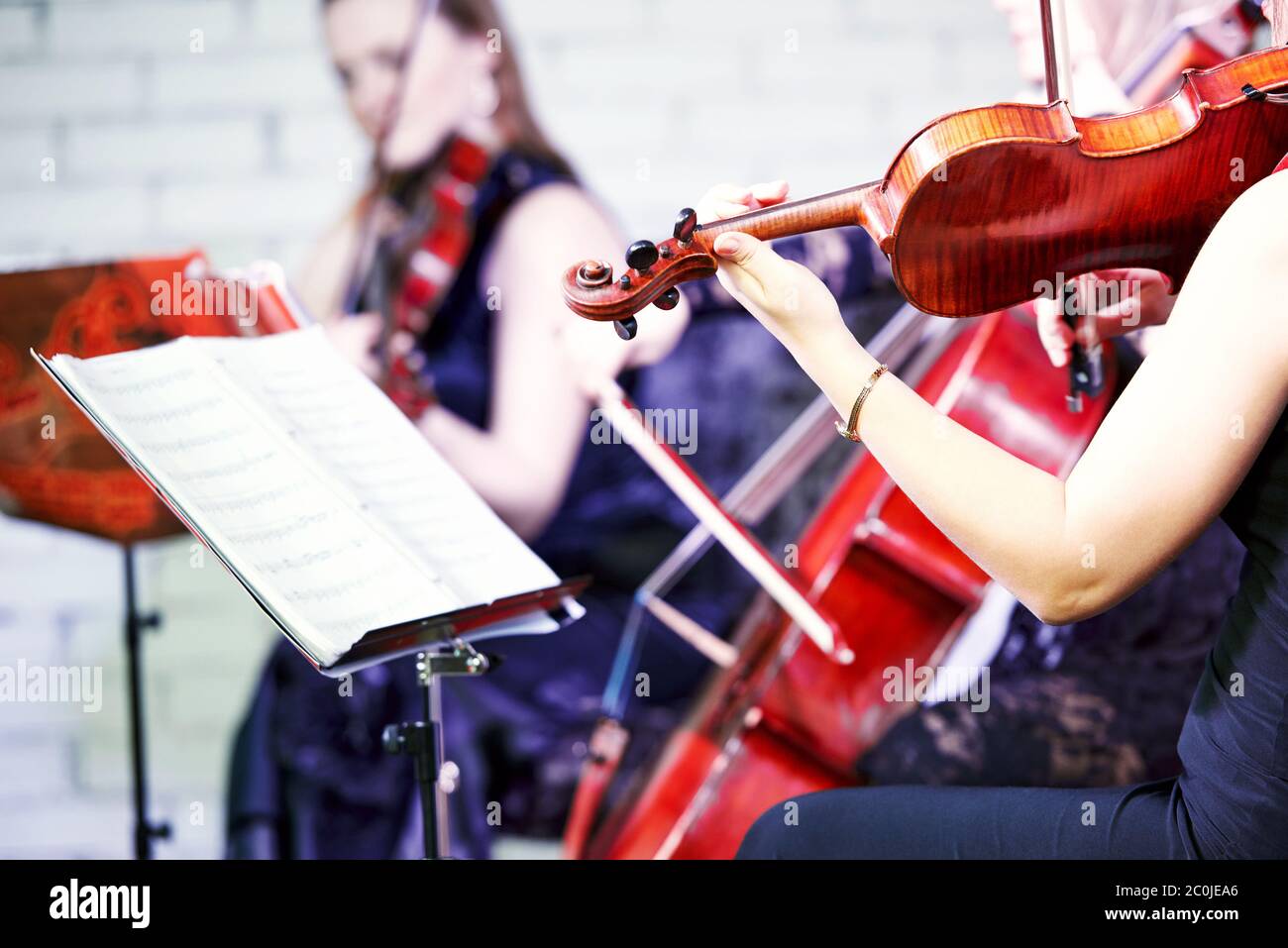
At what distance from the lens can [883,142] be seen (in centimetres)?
199

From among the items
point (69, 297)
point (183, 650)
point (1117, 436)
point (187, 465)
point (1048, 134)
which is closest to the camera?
point (1117, 436)

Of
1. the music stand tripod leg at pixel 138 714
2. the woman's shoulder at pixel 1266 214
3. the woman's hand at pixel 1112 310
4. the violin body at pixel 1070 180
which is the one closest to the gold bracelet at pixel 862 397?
the violin body at pixel 1070 180

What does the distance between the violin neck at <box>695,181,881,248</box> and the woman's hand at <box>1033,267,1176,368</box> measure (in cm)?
31

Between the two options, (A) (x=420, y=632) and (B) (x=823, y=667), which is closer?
(A) (x=420, y=632)

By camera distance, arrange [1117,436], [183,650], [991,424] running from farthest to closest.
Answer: [183,650], [991,424], [1117,436]

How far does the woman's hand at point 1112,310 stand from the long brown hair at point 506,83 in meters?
1.06

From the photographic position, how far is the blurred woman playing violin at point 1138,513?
2.41 feet

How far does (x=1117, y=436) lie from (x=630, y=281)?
42cm

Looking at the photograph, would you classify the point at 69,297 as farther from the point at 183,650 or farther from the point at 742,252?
the point at 742,252

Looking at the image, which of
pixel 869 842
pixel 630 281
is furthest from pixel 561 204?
pixel 869 842

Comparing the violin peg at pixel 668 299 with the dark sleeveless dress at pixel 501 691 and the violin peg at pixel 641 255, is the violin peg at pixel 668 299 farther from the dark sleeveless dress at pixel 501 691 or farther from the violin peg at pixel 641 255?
the dark sleeveless dress at pixel 501 691

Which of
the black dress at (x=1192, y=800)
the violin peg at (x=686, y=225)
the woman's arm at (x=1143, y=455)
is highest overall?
the violin peg at (x=686, y=225)

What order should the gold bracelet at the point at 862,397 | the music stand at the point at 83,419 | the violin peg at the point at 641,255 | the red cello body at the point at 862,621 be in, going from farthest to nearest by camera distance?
the music stand at the point at 83,419
the red cello body at the point at 862,621
the violin peg at the point at 641,255
the gold bracelet at the point at 862,397

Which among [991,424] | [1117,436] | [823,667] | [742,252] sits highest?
[742,252]
